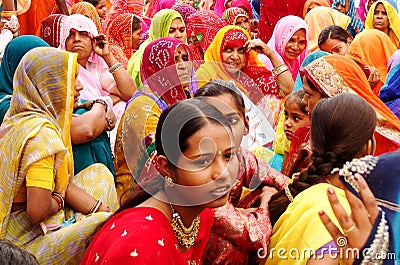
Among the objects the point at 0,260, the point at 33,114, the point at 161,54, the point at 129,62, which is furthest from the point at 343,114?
the point at 129,62

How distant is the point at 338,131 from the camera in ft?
7.55

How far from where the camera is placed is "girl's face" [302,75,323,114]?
3250 millimetres

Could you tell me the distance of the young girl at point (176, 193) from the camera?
2000mm

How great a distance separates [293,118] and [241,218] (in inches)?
44.4

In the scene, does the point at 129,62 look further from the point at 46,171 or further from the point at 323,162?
the point at 323,162

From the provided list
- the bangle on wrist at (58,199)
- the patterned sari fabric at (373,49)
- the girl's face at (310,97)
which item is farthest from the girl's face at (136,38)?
the bangle on wrist at (58,199)

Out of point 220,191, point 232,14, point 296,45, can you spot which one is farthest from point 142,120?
point 232,14

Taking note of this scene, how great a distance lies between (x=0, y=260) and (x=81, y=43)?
331 cm

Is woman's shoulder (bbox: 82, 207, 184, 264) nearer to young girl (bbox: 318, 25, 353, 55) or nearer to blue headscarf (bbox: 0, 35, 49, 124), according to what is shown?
blue headscarf (bbox: 0, 35, 49, 124)

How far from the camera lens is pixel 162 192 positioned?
2.20m

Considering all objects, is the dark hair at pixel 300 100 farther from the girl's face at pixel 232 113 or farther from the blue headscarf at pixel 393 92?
the blue headscarf at pixel 393 92

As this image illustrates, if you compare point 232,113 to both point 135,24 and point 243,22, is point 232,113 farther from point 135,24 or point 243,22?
point 243,22

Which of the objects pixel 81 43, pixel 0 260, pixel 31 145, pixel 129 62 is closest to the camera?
pixel 0 260

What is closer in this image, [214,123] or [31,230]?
[214,123]
